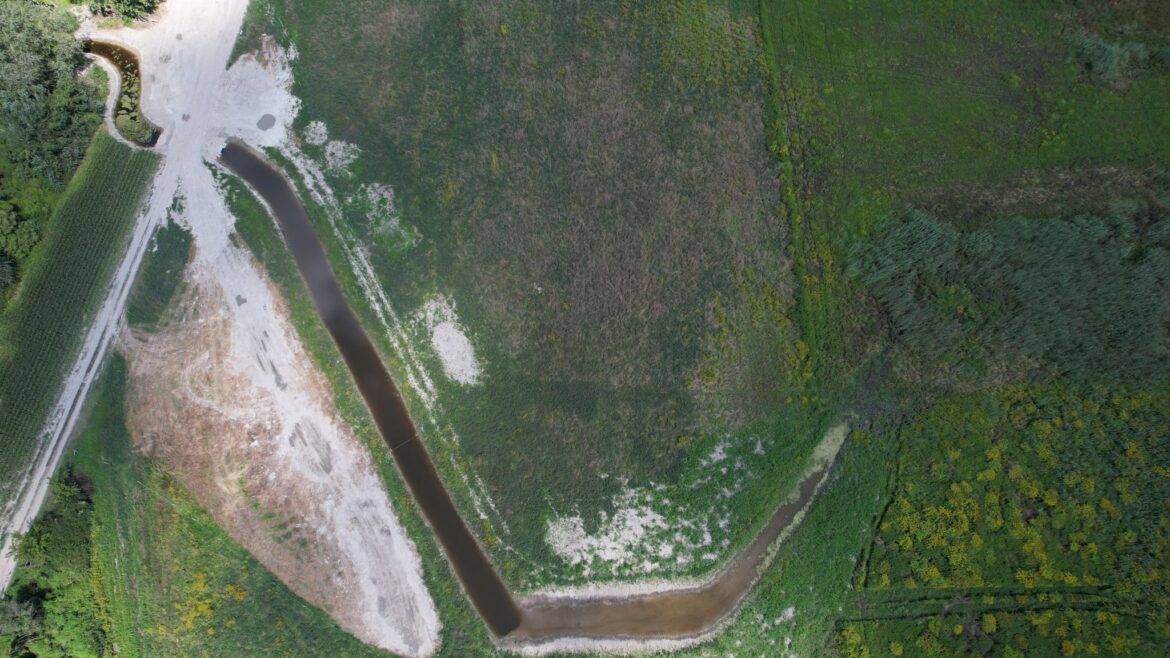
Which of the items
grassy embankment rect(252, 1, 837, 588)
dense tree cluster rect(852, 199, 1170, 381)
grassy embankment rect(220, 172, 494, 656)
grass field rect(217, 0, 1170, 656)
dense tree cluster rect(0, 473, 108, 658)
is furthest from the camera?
grassy embankment rect(252, 1, 837, 588)

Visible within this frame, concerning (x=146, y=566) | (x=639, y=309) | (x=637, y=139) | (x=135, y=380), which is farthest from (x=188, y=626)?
(x=637, y=139)

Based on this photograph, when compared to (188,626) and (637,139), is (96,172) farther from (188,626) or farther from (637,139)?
(637,139)

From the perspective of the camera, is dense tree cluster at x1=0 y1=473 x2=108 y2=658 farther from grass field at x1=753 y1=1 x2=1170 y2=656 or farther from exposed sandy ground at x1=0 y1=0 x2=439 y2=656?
grass field at x1=753 y1=1 x2=1170 y2=656

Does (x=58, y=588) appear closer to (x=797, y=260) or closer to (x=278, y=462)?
(x=278, y=462)

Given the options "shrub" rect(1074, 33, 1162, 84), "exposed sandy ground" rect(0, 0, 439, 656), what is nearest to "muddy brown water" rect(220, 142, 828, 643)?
"exposed sandy ground" rect(0, 0, 439, 656)

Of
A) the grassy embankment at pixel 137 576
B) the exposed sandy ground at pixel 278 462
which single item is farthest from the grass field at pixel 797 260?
the grassy embankment at pixel 137 576

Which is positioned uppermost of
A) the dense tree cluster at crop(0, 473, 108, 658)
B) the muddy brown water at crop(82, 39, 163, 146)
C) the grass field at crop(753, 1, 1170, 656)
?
the muddy brown water at crop(82, 39, 163, 146)

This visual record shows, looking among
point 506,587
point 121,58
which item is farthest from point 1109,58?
point 121,58
